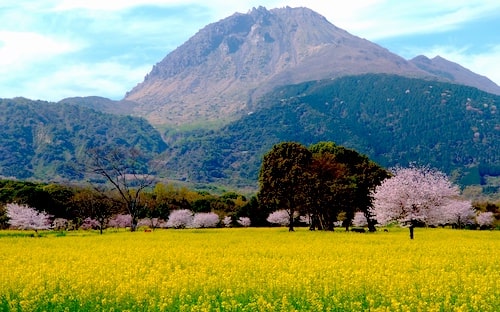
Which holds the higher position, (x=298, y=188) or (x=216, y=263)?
(x=298, y=188)

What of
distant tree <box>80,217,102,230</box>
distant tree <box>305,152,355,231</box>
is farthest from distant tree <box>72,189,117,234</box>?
distant tree <box>305,152,355,231</box>

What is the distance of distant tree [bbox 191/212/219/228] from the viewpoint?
5007 inches

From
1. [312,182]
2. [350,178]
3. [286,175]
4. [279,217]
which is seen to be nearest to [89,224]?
[279,217]

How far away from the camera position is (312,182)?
6725cm

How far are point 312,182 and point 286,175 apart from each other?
3.65 meters

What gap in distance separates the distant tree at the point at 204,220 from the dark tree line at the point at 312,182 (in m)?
55.0

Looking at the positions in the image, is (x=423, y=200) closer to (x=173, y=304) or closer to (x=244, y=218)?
(x=173, y=304)

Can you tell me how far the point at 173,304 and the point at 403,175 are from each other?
4102cm

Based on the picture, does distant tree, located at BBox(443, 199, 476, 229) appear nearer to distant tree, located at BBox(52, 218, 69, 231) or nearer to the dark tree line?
the dark tree line

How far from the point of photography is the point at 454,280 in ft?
59.7

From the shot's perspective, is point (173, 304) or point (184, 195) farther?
point (184, 195)

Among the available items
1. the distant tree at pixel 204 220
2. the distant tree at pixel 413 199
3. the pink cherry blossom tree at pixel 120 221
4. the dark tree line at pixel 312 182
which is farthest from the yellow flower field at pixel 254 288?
the pink cherry blossom tree at pixel 120 221

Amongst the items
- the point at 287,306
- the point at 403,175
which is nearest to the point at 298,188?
the point at 403,175

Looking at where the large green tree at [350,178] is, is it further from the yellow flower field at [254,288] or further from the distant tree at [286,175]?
the yellow flower field at [254,288]
